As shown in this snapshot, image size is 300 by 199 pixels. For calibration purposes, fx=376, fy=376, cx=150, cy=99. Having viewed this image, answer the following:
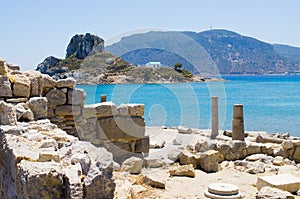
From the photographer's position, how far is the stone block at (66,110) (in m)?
9.47

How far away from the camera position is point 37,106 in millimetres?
8180

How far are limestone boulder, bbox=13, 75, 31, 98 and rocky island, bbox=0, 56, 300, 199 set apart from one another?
2 cm

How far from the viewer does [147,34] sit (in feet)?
51.0

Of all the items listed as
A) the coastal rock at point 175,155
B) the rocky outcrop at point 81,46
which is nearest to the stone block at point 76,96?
the coastal rock at point 175,155

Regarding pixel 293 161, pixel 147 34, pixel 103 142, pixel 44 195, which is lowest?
pixel 293 161

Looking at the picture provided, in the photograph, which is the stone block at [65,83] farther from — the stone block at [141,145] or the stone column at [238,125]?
the stone column at [238,125]

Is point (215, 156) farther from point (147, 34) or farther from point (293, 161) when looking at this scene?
point (147, 34)

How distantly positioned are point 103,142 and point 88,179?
6.36 m

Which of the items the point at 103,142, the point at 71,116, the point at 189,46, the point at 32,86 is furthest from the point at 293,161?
the point at 189,46

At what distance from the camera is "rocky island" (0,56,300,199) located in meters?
3.55

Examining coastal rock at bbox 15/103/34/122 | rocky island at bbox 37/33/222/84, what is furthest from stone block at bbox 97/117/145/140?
rocky island at bbox 37/33/222/84

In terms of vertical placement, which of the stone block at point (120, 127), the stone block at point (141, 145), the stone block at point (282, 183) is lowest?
the stone block at point (282, 183)

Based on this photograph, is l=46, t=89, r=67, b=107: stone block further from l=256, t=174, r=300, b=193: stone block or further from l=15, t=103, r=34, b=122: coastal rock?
l=256, t=174, r=300, b=193: stone block

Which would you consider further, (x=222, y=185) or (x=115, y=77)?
(x=115, y=77)
